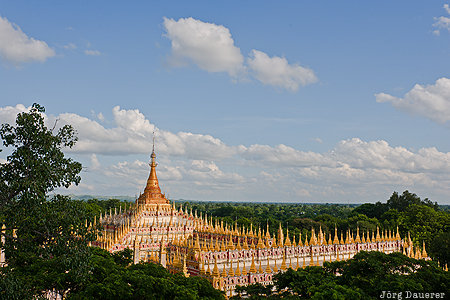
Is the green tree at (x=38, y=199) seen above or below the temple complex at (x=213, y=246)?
above

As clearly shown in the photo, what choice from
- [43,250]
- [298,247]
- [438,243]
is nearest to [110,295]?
[43,250]

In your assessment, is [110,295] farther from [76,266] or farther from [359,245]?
[359,245]

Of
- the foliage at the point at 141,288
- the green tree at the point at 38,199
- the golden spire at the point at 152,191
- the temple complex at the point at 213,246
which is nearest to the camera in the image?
the green tree at the point at 38,199

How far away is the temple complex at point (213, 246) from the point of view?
99.2 ft

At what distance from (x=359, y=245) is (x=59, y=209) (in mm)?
33339

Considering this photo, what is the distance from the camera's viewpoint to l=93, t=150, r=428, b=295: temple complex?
30.2 m

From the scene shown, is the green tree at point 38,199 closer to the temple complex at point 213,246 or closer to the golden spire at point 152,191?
the temple complex at point 213,246

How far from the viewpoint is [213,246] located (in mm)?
36281

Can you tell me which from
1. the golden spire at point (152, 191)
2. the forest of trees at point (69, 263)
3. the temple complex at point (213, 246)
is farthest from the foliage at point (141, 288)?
the golden spire at point (152, 191)

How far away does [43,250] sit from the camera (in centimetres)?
1762

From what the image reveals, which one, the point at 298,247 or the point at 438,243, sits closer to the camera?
the point at 298,247

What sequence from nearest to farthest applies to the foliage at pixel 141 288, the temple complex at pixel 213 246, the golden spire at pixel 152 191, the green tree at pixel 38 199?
the green tree at pixel 38 199 → the foliage at pixel 141 288 → the temple complex at pixel 213 246 → the golden spire at pixel 152 191

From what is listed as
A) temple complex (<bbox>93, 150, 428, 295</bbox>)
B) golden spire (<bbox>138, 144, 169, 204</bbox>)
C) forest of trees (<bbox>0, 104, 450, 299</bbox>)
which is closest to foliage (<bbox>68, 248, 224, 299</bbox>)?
forest of trees (<bbox>0, 104, 450, 299</bbox>)

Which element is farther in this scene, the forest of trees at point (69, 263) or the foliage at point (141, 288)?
the foliage at point (141, 288)
